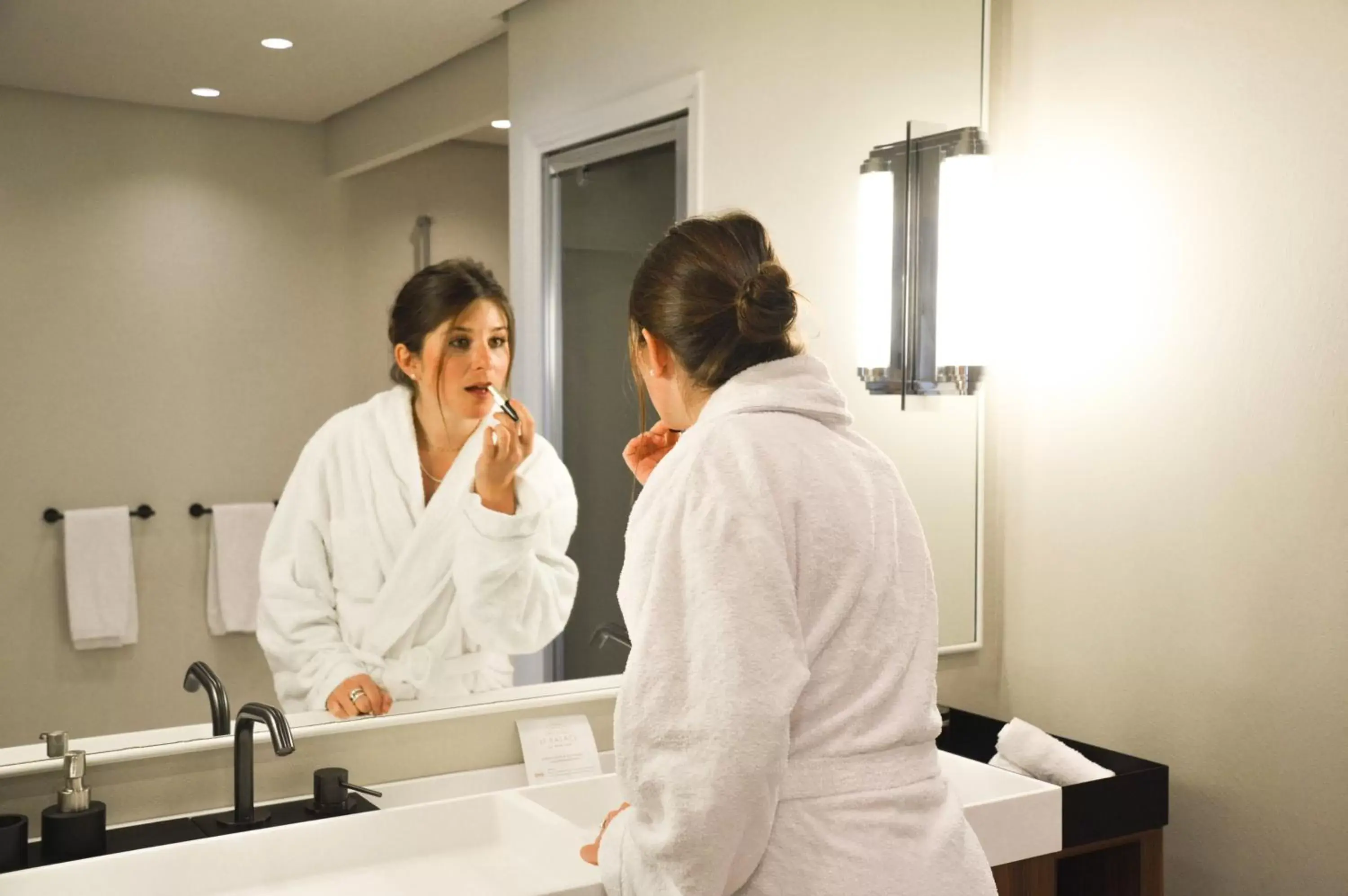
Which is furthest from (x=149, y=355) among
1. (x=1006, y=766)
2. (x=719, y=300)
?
(x=1006, y=766)

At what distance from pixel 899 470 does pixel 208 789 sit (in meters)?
1.34

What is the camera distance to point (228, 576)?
5.66 ft

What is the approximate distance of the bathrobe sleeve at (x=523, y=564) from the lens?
1924 mm

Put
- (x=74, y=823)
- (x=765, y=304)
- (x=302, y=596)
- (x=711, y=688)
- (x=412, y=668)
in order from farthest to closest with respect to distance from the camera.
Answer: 1. (x=412, y=668)
2. (x=302, y=596)
3. (x=74, y=823)
4. (x=765, y=304)
5. (x=711, y=688)

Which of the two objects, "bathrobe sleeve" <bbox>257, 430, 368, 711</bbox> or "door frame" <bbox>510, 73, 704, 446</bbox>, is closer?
"bathrobe sleeve" <bbox>257, 430, 368, 711</bbox>

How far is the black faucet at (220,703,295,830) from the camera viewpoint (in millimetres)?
1692

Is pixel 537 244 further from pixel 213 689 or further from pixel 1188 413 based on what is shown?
pixel 1188 413

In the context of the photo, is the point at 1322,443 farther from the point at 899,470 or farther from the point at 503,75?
the point at 503,75

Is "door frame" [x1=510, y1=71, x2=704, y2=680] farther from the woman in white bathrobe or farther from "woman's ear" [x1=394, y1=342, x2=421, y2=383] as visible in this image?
the woman in white bathrobe

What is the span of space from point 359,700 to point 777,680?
2.91ft

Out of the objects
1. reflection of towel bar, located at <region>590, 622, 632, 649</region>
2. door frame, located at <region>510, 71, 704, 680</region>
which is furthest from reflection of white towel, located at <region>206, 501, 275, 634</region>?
reflection of towel bar, located at <region>590, 622, 632, 649</region>

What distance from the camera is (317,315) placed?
1765 millimetres

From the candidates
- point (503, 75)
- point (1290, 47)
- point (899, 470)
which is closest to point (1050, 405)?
point (899, 470)

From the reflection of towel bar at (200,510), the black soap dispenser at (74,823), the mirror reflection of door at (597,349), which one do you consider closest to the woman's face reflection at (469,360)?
the mirror reflection of door at (597,349)
